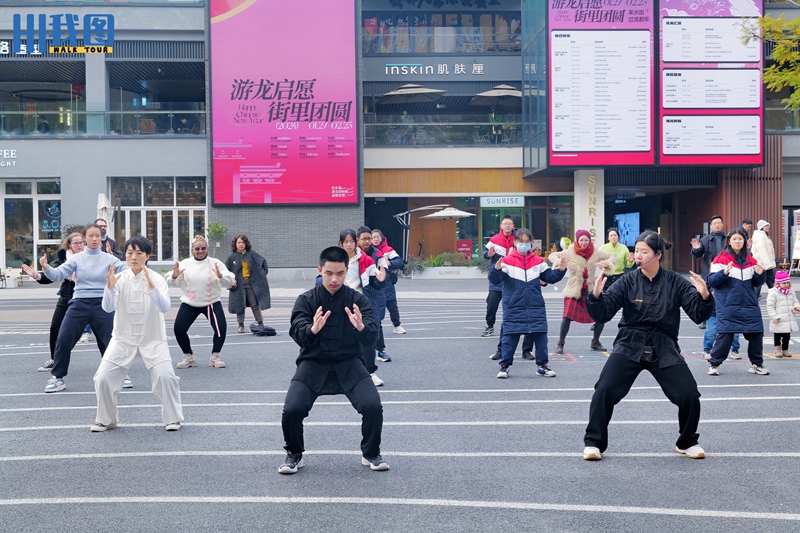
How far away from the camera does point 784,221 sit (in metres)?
32.8

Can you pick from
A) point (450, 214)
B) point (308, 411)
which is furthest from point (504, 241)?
point (450, 214)

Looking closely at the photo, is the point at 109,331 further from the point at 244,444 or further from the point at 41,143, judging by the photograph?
the point at 41,143

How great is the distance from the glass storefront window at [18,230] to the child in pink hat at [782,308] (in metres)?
27.6

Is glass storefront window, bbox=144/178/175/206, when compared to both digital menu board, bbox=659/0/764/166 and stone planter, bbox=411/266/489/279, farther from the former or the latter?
digital menu board, bbox=659/0/764/166

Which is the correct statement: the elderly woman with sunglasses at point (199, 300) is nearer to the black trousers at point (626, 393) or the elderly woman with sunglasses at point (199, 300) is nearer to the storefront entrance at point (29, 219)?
the black trousers at point (626, 393)

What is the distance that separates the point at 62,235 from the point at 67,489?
90.3 feet

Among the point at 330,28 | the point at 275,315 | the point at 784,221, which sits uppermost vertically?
the point at 330,28

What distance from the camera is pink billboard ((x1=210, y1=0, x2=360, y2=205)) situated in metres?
30.0

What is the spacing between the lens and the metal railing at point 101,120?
30.7 metres

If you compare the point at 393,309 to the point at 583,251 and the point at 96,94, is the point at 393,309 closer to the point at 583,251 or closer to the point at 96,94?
the point at 583,251

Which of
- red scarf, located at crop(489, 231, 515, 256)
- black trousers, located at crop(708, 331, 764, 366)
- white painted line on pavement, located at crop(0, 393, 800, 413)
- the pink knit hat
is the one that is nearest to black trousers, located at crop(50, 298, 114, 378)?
white painted line on pavement, located at crop(0, 393, 800, 413)

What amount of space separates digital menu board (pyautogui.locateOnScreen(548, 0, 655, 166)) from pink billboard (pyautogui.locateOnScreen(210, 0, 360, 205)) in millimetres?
7000

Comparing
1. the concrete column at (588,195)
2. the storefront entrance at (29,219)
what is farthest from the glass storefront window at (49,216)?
the concrete column at (588,195)

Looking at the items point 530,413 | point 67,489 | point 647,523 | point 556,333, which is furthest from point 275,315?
point 647,523
